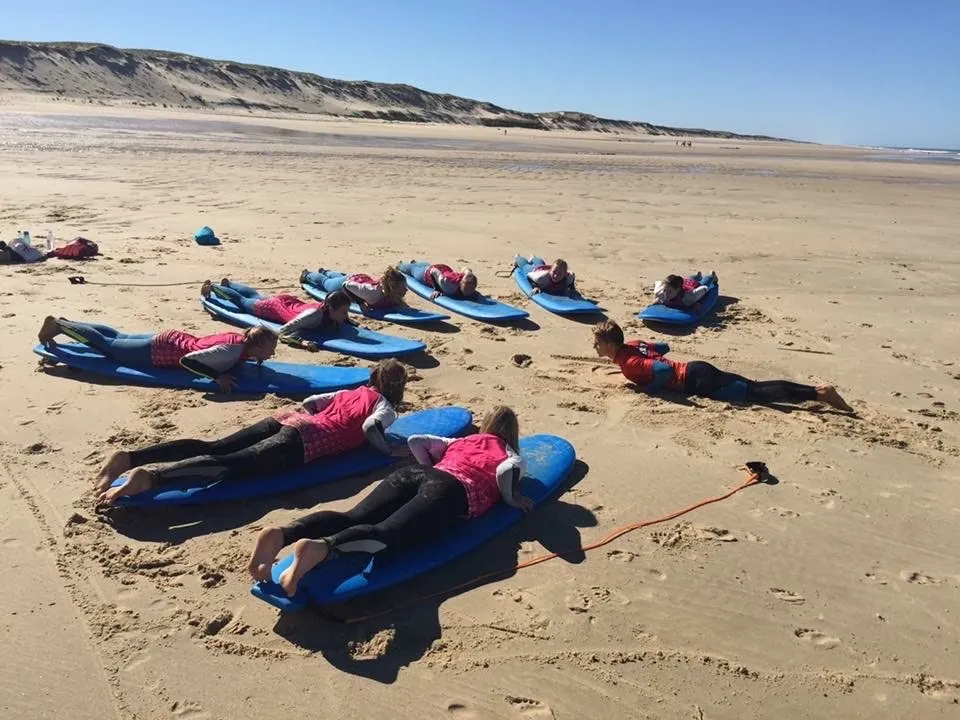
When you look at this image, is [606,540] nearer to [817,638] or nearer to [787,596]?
[787,596]

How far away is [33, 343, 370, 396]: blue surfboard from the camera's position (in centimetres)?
584

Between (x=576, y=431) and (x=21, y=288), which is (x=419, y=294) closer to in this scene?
(x=576, y=431)

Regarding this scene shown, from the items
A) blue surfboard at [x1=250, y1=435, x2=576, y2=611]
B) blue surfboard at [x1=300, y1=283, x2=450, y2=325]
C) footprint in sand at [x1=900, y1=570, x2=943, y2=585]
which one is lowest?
footprint in sand at [x1=900, y1=570, x2=943, y2=585]

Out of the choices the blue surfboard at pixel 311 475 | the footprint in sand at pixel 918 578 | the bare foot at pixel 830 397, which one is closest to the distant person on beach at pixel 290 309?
the blue surfboard at pixel 311 475

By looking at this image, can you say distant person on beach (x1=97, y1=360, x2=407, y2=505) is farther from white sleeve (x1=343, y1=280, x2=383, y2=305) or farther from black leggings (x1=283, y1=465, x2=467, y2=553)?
white sleeve (x1=343, y1=280, x2=383, y2=305)

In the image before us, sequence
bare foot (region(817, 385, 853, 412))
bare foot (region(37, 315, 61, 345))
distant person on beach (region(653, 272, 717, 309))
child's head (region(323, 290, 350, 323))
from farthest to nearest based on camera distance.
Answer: distant person on beach (region(653, 272, 717, 309)) < child's head (region(323, 290, 350, 323)) < bare foot (region(37, 315, 61, 345)) < bare foot (region(817, 385, 853, 412))

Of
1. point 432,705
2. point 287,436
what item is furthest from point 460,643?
point 287,436

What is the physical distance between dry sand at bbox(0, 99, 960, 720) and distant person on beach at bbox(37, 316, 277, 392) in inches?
13.0

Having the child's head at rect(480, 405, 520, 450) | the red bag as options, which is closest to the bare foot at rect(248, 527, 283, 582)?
the child's head at rect(480, 405, 520, 450)

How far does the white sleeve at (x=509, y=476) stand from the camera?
413 cm

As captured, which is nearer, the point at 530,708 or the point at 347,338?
the point at 530,708

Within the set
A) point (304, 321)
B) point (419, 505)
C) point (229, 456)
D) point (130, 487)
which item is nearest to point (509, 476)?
point (419, 505)

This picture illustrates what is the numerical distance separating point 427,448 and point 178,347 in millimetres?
2815

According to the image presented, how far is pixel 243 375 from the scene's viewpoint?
19.4 ft
